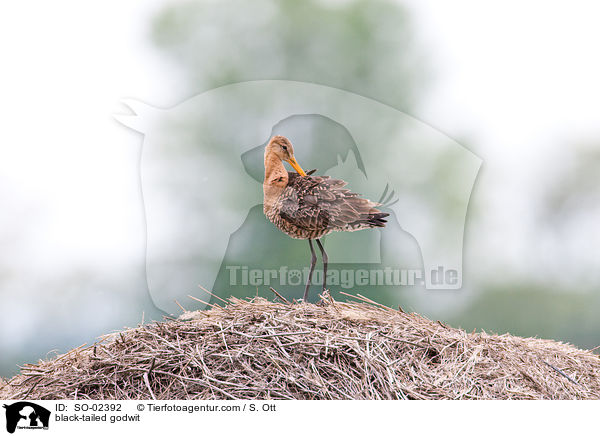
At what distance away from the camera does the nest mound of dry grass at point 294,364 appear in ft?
6.17

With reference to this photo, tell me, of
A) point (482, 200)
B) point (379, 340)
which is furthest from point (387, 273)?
point (379, 340)

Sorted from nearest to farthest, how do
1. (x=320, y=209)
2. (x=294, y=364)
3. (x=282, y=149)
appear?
(x=294, y=364) < (x=320, y=209) < (x=282, y=149)

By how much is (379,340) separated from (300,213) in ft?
2.76

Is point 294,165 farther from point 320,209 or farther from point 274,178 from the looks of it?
point 320,209

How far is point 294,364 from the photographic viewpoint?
1.92m

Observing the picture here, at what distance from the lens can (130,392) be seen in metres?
1.91
